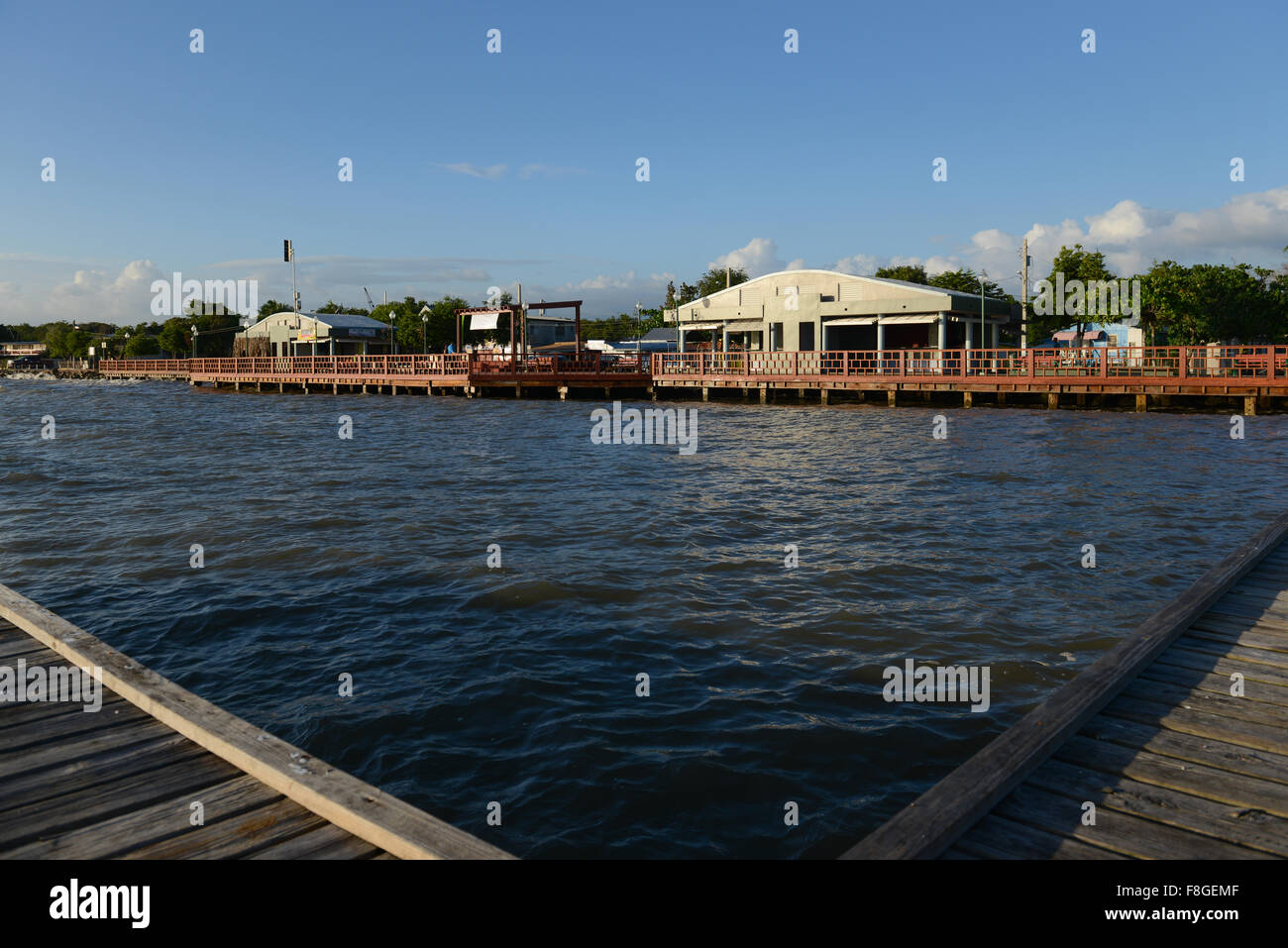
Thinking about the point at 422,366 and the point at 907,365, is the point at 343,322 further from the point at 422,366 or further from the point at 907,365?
the point at 907,365

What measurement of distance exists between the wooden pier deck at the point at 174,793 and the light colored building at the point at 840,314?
3827 centimetres

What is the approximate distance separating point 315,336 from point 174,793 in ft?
229

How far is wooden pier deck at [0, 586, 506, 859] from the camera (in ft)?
10.9

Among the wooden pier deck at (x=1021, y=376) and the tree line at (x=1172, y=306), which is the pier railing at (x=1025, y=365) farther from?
the tree line at (x=1172, y=306)

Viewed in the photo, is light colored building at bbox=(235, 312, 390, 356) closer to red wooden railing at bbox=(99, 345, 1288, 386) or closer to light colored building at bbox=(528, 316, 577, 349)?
red wooden railing at bbox=(99, 345, 1288, 386)

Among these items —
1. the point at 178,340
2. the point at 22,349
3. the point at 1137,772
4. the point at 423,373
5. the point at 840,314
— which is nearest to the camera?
the point at 1137,772

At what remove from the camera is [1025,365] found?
31.5m

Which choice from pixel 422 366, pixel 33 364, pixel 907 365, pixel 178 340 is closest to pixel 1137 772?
pixel 907 365

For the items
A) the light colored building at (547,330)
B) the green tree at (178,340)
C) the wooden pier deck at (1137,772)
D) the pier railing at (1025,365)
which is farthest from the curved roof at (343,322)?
the wooden pier deck at (1137,772)

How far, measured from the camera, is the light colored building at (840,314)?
40.2 meters

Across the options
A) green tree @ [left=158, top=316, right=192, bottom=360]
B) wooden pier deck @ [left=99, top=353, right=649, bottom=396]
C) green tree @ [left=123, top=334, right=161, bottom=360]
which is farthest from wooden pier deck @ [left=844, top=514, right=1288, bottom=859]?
green tree @ [left=123, top=334, right=161, bottom=360]

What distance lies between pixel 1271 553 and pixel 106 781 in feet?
29.3

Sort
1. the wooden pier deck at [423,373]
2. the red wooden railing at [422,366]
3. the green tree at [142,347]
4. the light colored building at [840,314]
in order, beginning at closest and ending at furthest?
1. the wooden pier deck at [423,373]
2. the light colored building at [840,314]
3. the red wooden railing at [422,366]
4. the green tree at [142,347]
